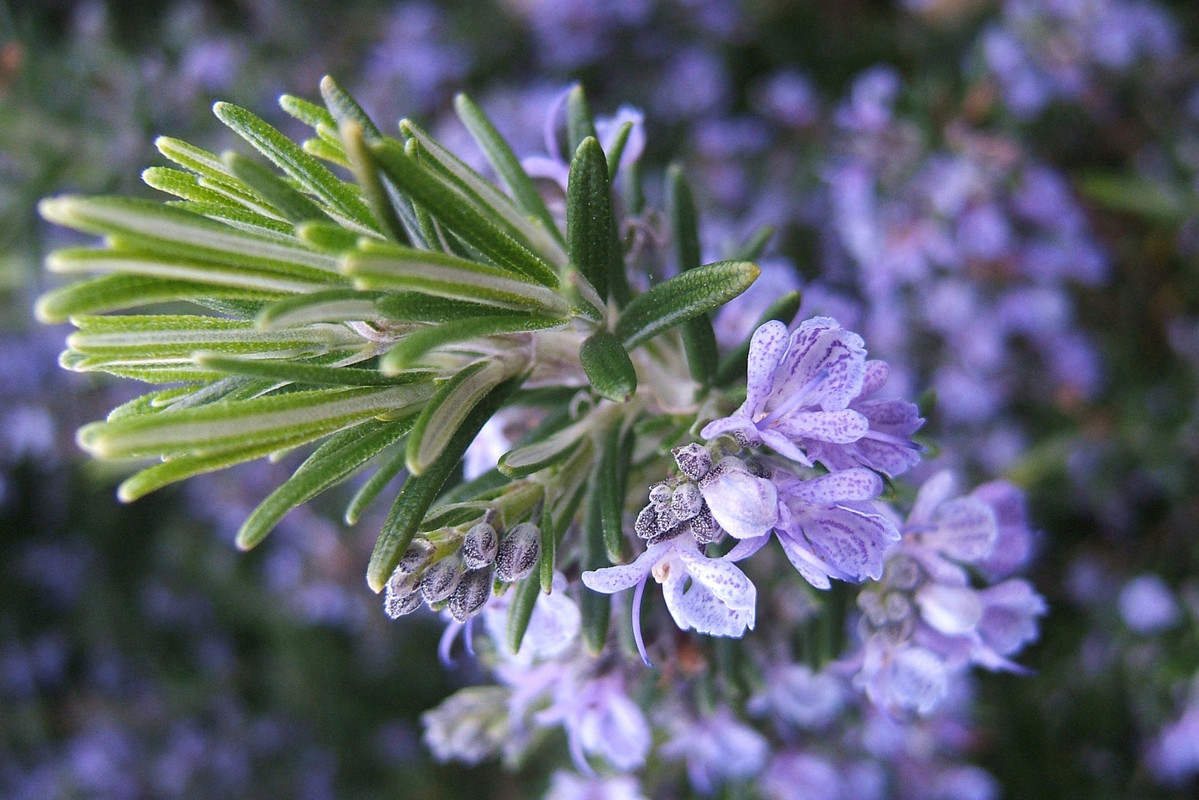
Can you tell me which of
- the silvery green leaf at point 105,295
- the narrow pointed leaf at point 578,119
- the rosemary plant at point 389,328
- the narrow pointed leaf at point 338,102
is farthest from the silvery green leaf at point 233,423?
the narrow pointed leaf at point 578,119

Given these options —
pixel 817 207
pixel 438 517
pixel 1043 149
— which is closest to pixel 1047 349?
pixel 1043 149

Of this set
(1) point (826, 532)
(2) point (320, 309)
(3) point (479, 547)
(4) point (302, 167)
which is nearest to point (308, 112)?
(4) point (302, 167)

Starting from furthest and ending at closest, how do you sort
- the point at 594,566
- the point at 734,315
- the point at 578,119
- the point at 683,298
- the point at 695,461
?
the point at 734,315 → the point at 578,119 → the point at 594,566 → the point at 683,298 → the point at 695,461

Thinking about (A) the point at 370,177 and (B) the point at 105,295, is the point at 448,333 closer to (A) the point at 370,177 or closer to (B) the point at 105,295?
(A) the point at 370,177

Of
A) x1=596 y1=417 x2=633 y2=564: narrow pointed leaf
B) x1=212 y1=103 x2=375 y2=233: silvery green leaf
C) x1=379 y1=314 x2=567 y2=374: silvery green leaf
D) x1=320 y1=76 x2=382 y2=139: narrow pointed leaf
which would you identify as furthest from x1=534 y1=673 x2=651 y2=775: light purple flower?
x1=320 y1=76 x2=382 y2=139: narrow pointed leaf

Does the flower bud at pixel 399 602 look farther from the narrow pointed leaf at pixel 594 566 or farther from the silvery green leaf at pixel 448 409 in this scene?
the narrow pointed leaf at pixel 594 566

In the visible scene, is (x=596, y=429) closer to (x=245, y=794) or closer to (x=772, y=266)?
(x=772, y=266)
